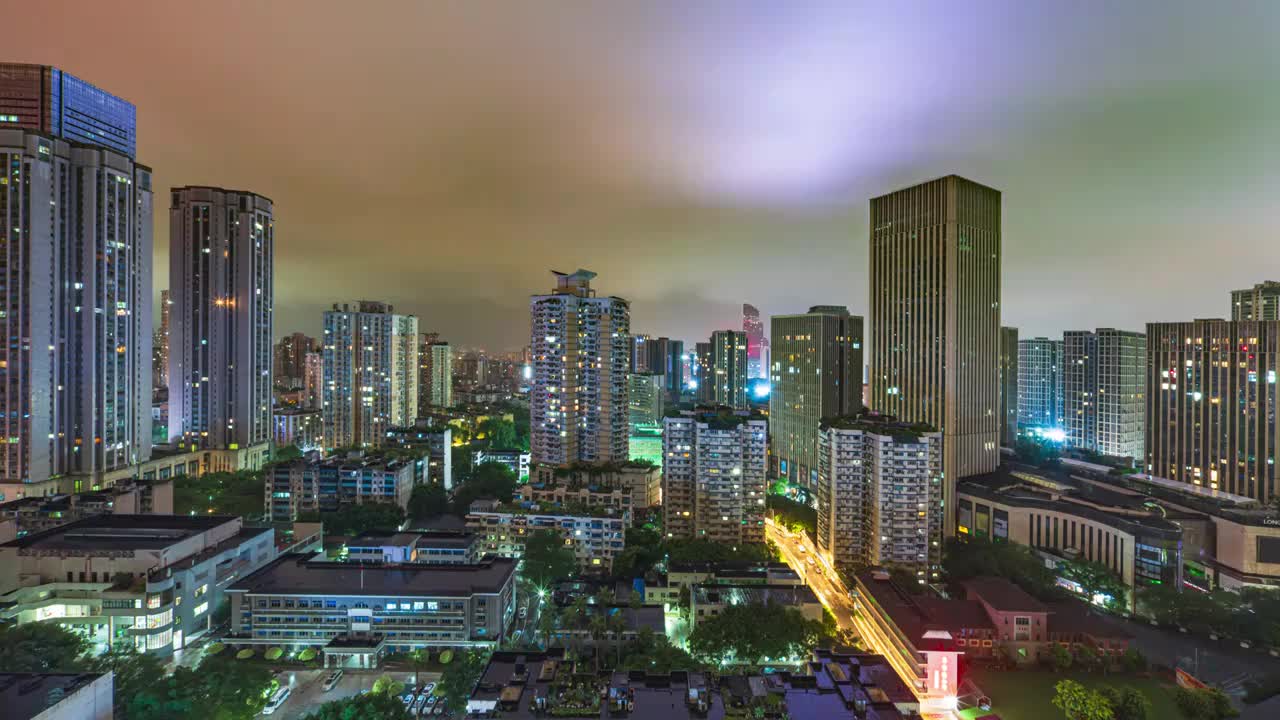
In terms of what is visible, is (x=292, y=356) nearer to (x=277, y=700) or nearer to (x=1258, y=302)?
(x=277, y=700)

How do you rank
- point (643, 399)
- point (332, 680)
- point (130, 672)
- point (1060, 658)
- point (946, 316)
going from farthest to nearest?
1. point (643, 399)
2. point (946, 316)
3. point (1060, 658)
4. point (332, 680)
5. point (130, 672)

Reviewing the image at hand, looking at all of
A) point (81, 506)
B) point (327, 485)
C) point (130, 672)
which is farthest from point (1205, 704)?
point (81, 506)

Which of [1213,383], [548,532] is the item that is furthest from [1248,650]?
[548,532]

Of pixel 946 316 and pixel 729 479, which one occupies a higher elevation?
pixel 946 316

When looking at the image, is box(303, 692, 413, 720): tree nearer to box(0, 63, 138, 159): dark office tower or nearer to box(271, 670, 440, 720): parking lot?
box(271, 670, 440, 720): parking lot

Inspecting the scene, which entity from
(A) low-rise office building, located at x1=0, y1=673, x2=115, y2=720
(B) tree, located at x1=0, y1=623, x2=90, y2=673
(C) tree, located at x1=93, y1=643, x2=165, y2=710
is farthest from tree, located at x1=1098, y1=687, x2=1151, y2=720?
(B) tree, located at x1=0, y1=623, x2=90, y2=673

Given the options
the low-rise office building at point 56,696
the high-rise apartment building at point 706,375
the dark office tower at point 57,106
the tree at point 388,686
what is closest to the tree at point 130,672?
the low-rise office building at point 56,696
